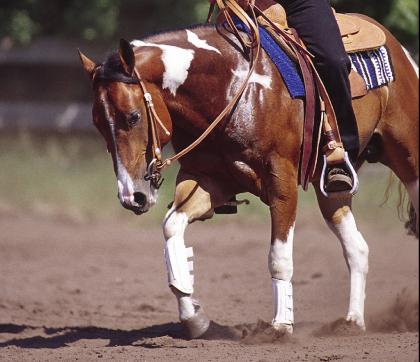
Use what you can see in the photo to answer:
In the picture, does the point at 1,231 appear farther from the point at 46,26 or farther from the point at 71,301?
the point at 46,26

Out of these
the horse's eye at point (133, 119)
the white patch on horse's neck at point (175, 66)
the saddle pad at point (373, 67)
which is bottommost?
the saddle pad at point (373, 67)

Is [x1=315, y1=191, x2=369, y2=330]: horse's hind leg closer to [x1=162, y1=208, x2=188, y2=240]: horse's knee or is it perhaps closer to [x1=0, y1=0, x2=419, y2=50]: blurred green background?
[x1=162, y1=208, x2=188, y2=240]: horse's knee

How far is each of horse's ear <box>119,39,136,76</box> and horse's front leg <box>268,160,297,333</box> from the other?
3.57ft

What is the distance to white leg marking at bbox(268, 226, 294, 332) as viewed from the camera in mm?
6418

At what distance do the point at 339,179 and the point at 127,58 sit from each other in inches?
63.2

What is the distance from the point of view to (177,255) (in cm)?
652

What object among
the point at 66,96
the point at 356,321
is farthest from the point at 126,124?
the point at 66,96

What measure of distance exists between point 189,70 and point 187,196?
0.83 meters

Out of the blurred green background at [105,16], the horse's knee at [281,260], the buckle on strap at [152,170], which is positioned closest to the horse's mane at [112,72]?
the buckle on strap at [152,170]

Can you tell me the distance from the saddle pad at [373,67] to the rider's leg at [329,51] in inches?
11.5

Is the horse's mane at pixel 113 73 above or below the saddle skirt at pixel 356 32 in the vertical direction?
above

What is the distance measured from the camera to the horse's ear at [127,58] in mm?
6070

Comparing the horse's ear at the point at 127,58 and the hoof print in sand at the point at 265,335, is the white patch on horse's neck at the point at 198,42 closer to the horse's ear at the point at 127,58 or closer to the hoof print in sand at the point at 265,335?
the horse's ear at the point at 127,58

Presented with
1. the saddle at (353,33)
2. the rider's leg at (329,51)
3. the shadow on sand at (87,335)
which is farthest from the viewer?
the shadow on sand at (87,335)
